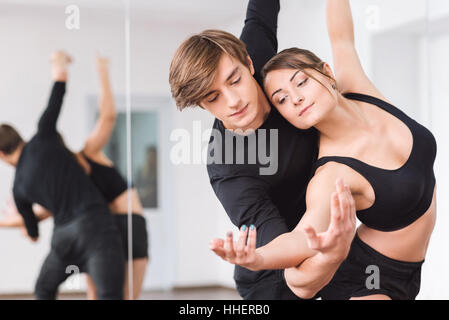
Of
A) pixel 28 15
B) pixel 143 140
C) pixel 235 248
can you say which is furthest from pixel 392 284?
pixel 28 15

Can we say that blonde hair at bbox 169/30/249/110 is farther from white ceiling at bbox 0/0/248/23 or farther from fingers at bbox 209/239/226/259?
fingers at bbox 209/239/226/259

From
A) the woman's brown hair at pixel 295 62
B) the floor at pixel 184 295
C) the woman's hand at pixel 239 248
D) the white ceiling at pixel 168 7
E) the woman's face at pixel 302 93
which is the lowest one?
the floor at pixel 184 295

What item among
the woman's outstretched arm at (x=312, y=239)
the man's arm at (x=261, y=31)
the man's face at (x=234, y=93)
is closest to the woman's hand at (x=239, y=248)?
the woman's outstretched arm at (x=312, y=239)

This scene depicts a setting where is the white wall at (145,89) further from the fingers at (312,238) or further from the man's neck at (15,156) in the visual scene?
the fingers at (312,238)

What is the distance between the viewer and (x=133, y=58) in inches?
67.0

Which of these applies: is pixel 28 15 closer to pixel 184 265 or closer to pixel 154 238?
pixel 154 238

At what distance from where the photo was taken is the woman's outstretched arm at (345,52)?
140 cm

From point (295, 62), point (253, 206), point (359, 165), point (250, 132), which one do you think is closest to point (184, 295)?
point (253, 206)

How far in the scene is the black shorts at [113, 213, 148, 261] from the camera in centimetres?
171

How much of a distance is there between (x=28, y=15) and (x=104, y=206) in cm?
64

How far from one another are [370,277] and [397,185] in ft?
0.86

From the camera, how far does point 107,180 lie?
1717mm

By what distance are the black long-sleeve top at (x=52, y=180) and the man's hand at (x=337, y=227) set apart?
87 centimetres

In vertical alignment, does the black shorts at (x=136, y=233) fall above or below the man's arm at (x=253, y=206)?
below
